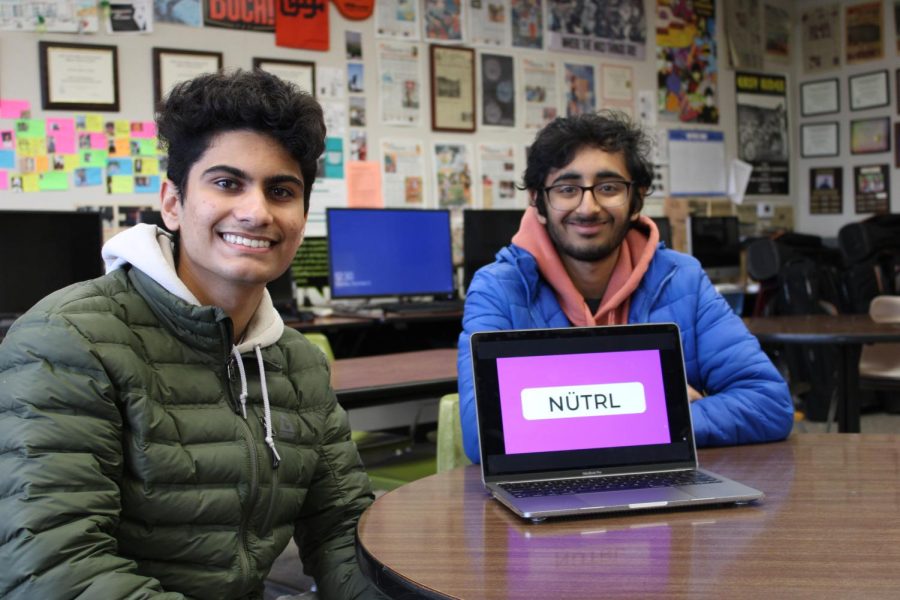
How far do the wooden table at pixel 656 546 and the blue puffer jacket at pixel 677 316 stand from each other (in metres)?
0.36

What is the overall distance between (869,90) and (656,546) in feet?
21.1

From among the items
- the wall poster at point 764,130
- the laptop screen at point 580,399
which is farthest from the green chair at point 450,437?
the wall poster at point 764,130

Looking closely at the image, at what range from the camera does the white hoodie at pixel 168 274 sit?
1192mm

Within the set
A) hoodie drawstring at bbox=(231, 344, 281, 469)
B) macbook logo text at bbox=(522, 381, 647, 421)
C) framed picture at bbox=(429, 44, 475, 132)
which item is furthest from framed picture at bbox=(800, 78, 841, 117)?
hoodie drawstring at bbox=(231, 344, 281, 469)

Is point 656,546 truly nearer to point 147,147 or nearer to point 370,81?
point 147,147

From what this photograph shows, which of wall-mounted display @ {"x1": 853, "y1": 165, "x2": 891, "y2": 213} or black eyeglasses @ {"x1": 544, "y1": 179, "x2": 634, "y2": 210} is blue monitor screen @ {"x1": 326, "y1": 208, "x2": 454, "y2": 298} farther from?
wall-mounted display @ {"x1": 853, "y1": 165, "x2": 891, "y2": 213}

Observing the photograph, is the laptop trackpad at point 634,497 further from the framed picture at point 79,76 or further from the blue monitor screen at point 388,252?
the framed picture at point 79,76

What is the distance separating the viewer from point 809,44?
271 inches

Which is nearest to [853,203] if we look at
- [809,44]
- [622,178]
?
[809,44]

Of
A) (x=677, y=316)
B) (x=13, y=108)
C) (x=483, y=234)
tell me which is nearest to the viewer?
(x=677, y=316)

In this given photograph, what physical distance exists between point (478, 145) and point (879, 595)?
14.8 ft

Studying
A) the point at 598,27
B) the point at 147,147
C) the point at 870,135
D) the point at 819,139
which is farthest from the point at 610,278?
the point at 819,139

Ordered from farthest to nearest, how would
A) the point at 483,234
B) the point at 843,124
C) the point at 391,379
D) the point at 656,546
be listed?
the point at 843,124 → the point at 483,234 → the point at 391,379 → the point at 656,546

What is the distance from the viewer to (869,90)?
655 centimetres
